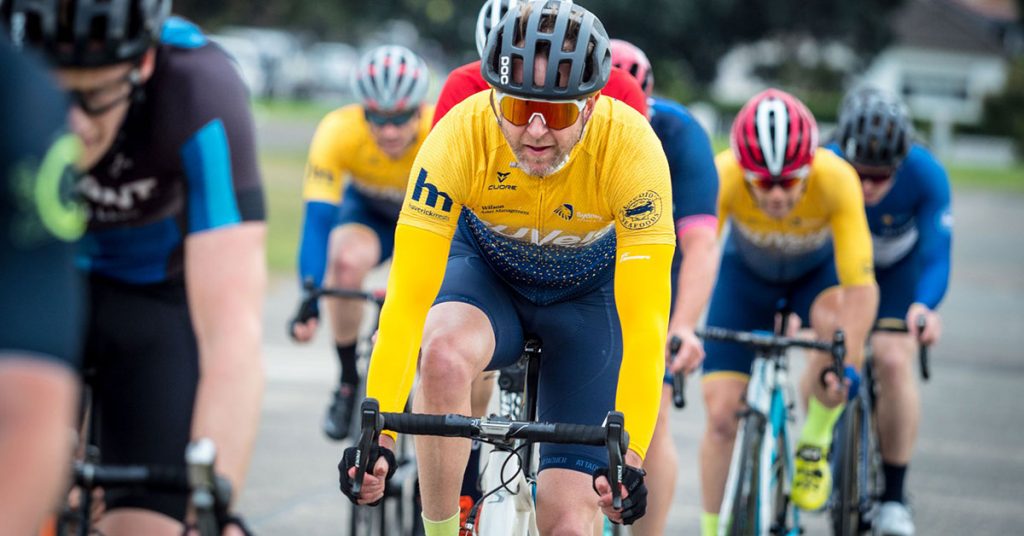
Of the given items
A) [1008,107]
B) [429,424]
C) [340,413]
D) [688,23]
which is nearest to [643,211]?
[429,424]

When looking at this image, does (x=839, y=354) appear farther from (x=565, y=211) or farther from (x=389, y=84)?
(x=389, y=84)

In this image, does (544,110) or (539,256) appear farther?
(539,256)

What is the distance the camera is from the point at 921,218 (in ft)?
24.1

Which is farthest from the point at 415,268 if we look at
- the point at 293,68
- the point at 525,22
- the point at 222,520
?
the point at 293,68

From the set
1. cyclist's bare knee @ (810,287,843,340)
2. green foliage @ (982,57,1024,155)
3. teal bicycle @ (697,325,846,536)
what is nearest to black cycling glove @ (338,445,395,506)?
teal bicycle @ (697,325,846,536)

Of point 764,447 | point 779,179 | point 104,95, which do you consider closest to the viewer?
Result: point 104,95

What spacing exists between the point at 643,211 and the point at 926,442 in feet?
21.6

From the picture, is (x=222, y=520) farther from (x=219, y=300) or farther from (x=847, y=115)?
(x=847, y=115)

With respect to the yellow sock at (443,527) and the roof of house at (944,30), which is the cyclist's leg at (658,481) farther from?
the roof of house at (944,30)

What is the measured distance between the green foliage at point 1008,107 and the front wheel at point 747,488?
51497 mm

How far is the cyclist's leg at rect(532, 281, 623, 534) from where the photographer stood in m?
4.20

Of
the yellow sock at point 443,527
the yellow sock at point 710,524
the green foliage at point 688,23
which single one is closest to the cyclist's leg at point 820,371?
the yellow sock at point 710,524

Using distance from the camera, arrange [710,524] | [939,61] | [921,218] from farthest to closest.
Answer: [939,61], [921,218], [710,524]

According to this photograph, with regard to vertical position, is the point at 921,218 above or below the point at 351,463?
above
